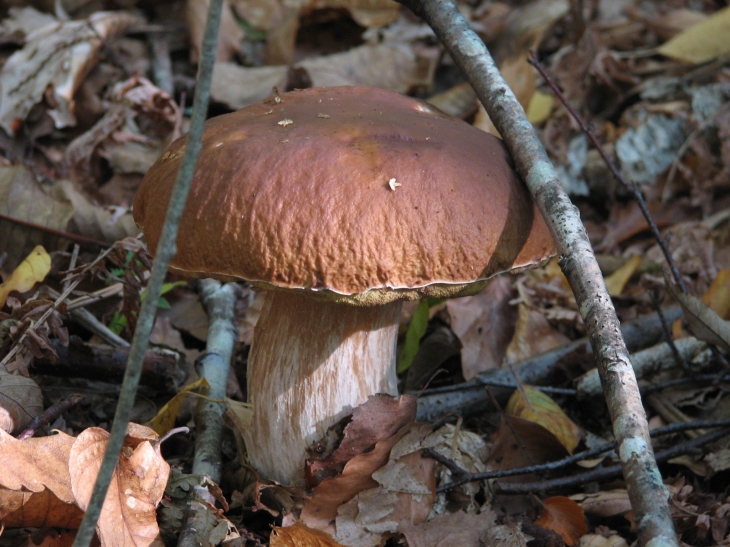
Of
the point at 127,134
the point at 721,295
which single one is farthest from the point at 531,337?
the point at 127,134

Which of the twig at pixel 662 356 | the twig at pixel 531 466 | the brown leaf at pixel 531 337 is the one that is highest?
the twig at pixel 531 466

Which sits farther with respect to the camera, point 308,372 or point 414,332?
point 414,332

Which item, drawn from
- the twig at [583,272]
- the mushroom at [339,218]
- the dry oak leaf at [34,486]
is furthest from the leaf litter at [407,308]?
the twig at [583,272]

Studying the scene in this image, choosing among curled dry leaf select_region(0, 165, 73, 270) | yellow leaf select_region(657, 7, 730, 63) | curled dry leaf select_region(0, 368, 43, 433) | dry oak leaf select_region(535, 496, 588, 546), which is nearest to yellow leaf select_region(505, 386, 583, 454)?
dry oak leaf select_region(535, 496, 588, 546)

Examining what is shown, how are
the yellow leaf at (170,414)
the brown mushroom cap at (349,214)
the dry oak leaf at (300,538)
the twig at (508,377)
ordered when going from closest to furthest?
the brown mushroom cap at (349,214) → the dry oak leaf at (300,538) → the yellow leaf at (170,414) → the twig at (508,377)

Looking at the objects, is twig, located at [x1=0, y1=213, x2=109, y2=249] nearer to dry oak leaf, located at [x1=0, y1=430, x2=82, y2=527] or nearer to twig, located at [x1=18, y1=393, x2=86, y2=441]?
twig, located at [x1=18, y1=393, x2=86, y2=441]

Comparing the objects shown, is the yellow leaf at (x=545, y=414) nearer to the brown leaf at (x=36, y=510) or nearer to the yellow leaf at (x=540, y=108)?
the brown leaf at (x=36, y=510)

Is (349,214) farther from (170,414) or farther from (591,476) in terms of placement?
(591,476)
